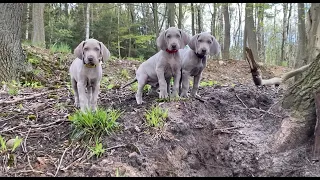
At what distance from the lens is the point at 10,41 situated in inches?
273

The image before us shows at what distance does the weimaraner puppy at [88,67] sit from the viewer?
397 cm

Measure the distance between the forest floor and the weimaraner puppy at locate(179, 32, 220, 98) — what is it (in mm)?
450

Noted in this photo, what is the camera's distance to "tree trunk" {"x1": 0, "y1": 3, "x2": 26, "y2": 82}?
6.82 m

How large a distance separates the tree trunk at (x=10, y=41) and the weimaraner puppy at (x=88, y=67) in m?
3.13

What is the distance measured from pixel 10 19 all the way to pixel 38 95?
8.66ft

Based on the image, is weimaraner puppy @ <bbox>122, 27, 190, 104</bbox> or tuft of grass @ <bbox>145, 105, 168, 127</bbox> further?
weimaraner puppy @ <bbox>122, 27, 190, 104</bbox>

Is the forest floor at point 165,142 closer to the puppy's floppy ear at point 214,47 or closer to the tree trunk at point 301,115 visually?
the tree trunk at point 301,115

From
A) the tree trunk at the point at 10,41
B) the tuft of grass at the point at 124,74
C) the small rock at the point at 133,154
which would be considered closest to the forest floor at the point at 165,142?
the small rock at the point at 133,154

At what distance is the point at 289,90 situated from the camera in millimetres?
4246

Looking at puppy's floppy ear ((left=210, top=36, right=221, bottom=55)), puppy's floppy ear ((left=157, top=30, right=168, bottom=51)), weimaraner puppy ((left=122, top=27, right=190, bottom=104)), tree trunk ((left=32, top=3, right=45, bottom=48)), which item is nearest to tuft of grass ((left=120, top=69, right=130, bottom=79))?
weimaraner puppy ((left=122, top=27, right=190, bottom=104))

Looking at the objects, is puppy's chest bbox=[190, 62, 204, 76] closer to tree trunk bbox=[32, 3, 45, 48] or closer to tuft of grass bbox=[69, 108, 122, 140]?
tuft of grass bbox=[69, 108, 122, 140]

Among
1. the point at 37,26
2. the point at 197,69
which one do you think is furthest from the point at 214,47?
the point at 37,26

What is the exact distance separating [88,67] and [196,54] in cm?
176

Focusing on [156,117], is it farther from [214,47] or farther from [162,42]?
[214,47]
